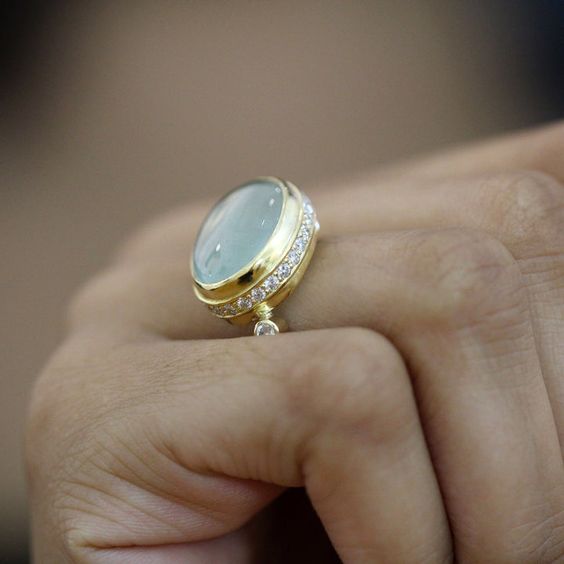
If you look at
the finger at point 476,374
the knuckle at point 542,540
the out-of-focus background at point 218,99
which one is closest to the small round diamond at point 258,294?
the finger at point 476,374

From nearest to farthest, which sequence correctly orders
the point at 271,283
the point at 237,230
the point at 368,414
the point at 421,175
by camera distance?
the point at 368,414 → the point at 271,283 → the point at 237,230 → the point at 421,175

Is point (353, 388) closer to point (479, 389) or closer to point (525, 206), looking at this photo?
point (479, 389)

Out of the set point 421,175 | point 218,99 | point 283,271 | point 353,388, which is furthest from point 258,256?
point 218,99

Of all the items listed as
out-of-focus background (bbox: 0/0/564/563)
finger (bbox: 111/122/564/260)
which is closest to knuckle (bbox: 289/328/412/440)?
finger (bbox: 111/122/564/260)

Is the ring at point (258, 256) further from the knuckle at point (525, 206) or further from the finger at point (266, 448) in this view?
the knuckle at point (525, 206)

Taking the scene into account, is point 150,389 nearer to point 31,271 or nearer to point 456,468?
point 456,468

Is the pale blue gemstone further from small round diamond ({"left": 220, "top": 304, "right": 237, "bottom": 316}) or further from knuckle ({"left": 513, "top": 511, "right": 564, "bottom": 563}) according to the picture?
knuckle ({"left": 513, "top": 511, "right": 564, "bottom": 563})
